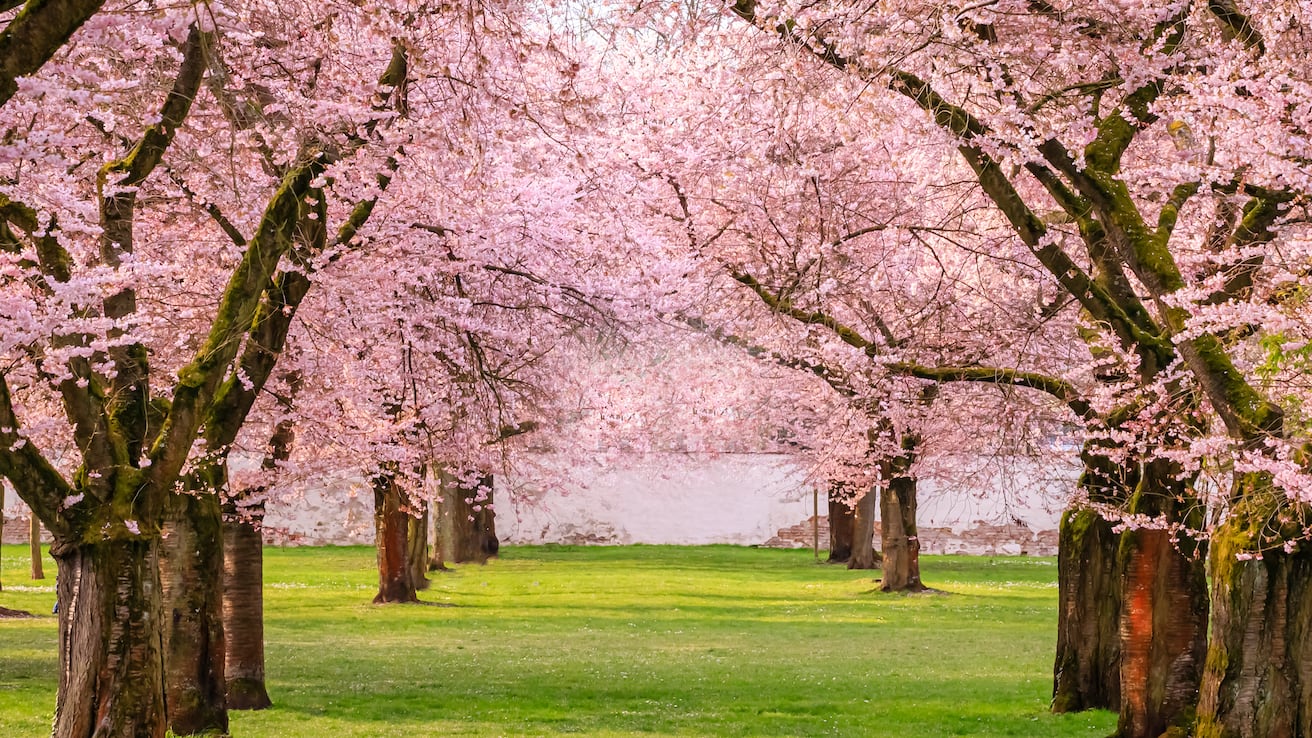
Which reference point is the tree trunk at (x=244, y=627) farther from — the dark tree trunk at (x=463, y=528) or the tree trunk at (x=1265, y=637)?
the dark tree trunk at (x=463, y=528)

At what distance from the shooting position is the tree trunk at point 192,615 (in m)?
11.9

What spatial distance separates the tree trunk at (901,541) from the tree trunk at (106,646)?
21023 mm

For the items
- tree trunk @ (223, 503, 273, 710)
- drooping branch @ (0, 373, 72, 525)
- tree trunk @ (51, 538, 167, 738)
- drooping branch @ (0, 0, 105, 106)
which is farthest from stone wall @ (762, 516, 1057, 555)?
drooping branch @ (0, 0, 105, 106)

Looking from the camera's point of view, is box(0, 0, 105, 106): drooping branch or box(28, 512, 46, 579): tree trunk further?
box(28, 512, 46, 579): tree trunk

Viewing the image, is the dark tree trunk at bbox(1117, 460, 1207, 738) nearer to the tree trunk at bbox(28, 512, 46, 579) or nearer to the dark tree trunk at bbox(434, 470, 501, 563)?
the tree trunk at bbox(28, 512, 46, 579)

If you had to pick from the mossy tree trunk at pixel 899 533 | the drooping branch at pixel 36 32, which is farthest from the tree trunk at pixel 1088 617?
the mossy tree trunk at pixel 899 533

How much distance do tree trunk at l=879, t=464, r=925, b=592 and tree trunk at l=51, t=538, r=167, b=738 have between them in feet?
69.0

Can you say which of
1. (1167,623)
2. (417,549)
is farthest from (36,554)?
(1167,623)

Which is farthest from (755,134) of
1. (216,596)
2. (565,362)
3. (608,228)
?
(216,596)

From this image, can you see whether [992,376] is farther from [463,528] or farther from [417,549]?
[463,528]

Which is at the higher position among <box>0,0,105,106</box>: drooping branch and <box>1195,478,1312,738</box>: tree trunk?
<box>0,0,105,106</box>: drooping branch

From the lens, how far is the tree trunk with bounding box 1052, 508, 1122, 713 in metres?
13.5

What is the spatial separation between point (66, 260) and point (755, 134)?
8789mm

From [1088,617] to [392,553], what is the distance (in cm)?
1477
